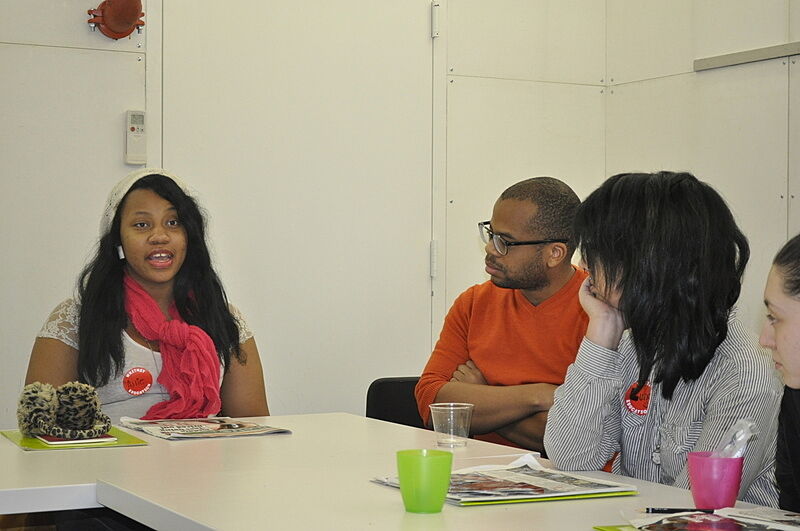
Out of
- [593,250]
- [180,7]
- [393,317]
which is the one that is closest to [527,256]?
[593,250]

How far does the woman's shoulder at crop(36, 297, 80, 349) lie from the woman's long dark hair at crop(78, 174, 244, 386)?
29 mm

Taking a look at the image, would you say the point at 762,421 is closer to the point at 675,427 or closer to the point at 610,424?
the point at 675,427

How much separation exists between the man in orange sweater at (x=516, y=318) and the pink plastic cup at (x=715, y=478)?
1.23m

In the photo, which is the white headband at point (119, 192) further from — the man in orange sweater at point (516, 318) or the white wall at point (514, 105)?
the white wall at point (514, 105)

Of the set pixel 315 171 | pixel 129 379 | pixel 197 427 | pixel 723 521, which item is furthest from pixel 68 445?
pixel 315 171

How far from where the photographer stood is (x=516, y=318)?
9.51 ft

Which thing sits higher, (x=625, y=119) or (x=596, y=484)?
(x=625, y=119)

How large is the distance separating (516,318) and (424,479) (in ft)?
4.97

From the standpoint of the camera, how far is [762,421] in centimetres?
179

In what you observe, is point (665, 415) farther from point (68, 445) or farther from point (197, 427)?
point (68, 445)

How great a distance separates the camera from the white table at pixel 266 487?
1412 mm

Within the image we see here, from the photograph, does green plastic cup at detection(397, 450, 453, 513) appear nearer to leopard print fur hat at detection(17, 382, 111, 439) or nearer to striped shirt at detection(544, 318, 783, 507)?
striped shirt at detection(544, 318, 783, 507)

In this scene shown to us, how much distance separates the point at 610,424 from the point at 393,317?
7.31 feet

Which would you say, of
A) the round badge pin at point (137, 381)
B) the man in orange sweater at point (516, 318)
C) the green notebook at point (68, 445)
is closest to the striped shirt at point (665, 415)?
the man in orange sweater at point (516, 318)
